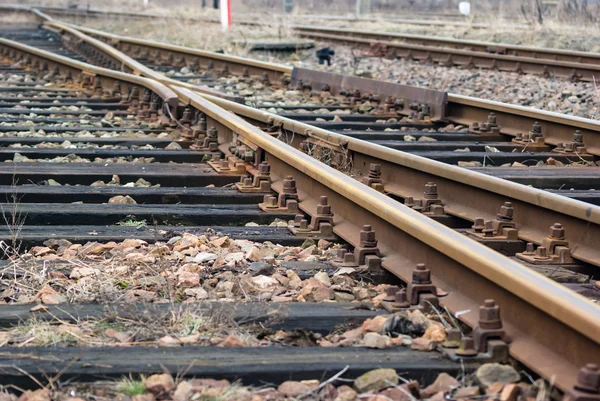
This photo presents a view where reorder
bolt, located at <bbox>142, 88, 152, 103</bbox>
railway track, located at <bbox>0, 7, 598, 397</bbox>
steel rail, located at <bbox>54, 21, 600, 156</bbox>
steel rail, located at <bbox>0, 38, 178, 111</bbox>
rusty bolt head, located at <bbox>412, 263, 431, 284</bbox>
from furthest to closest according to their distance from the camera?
bolt, located at <bbox>142, 88, 152, 103</bbox> → steel rail, located at <bbox>0, 38, 178, 111</bbox> → steel rail, located at <bbox>54, 21, 600, 156</bbox> → rusty bolt head, located at <bbox>412, 263, 431, 284</bbox> → railway track, located at <bbox>0, 7, 598, 397</bbox>

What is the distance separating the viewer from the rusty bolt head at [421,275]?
139 inches

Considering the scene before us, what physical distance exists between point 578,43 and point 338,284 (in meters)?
13.9

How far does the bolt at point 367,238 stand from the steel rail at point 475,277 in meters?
0.05

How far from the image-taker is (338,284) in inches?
155

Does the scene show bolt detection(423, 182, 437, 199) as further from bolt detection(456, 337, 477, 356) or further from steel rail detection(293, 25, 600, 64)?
steel rail detection(293, 25, 600, 64)

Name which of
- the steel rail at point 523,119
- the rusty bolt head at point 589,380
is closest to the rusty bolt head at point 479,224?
the rusty bolt head at point 589,380

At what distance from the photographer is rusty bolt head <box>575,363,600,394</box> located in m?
2.58

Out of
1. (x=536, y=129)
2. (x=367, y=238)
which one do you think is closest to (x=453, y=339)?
(x=367, y=238)

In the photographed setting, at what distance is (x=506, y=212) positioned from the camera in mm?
4594

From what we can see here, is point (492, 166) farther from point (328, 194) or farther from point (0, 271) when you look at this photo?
point (0, 271)

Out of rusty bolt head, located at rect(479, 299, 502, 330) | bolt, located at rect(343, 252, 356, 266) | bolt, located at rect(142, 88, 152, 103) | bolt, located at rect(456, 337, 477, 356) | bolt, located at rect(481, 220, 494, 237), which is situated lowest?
bolt, located at rect(343, 252, 356, 266)

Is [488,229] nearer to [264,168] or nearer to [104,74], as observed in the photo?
[264,168]

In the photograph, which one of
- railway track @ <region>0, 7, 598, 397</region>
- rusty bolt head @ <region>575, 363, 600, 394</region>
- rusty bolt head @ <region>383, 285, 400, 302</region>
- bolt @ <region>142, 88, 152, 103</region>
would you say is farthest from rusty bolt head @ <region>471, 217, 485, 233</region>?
bolt @ <region>142, 88, 152, 103</region>

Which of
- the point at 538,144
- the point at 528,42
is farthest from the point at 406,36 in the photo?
the point at 538,144
